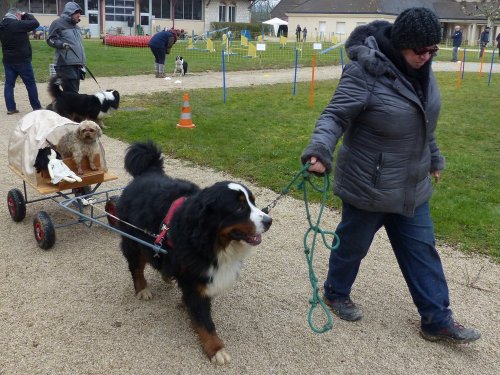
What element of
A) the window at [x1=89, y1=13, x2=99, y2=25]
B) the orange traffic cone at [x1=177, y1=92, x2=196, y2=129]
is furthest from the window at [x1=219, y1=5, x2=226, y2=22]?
the orange traffic cone at [x1=177, y1=92, x2=196, y2=129]

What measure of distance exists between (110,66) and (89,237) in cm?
1629

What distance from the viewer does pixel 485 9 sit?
5241 cm

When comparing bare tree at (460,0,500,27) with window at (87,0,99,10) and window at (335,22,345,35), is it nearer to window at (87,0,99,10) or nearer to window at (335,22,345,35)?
window at (335,22,345,35)

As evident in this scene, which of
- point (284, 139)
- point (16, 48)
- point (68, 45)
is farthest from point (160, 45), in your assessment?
point (284, 139)

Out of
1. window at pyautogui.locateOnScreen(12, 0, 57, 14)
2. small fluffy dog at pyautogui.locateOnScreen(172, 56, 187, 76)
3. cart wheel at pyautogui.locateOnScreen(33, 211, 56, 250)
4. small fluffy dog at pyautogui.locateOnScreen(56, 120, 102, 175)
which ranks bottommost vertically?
cart wheel at pyautogui.locateOnScreen(33, 211, 56, 250)

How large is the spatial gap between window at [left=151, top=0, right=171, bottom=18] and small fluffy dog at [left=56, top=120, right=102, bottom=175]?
1629 inches

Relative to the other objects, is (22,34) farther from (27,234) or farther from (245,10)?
(245,10)

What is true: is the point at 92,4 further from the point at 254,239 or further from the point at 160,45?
the point at 254,239

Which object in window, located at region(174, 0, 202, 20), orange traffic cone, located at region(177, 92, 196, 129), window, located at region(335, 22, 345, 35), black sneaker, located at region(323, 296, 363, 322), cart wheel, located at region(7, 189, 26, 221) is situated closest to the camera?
black sneaker, located at region(323, 296, 363, 322)

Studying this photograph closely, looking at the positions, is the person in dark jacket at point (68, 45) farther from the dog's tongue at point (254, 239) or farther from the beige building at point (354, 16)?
the beige building at point (354, 16)

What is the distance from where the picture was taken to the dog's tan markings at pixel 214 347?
3.13 meters

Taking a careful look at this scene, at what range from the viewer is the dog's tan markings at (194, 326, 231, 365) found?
3.13 meters

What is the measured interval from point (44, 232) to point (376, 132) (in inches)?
121

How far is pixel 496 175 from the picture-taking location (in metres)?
7.07
